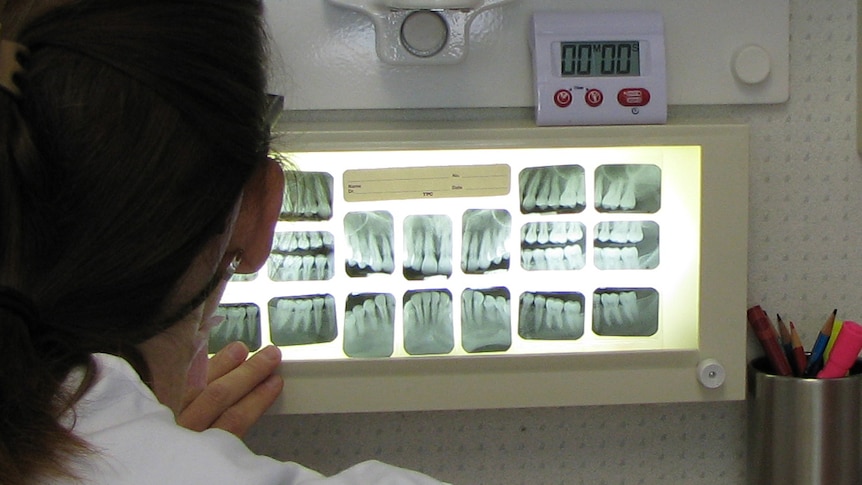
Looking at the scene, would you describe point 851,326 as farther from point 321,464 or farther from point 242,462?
point 242,462

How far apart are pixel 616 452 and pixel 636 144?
464 millimetres

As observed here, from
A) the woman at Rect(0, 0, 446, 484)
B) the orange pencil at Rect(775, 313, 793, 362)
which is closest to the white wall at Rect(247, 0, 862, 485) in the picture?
the orange pencil at Rect(775, 313, 793, 362)

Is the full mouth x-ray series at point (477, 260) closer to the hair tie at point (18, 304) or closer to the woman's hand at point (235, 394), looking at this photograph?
the woman's hand at point (235, 394)

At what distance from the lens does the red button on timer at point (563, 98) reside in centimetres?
119

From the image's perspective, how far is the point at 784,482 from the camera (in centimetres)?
126

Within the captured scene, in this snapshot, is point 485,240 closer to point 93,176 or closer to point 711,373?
point 711,373

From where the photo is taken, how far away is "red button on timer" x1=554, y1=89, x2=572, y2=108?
119cm

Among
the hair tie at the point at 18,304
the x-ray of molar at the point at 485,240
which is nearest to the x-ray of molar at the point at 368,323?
the x-ray of molar at the point at 485,240

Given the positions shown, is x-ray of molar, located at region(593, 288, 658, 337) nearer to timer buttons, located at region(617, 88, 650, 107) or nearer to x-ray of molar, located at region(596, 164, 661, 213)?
x-ray of molar, located at region(596, 164, 661, 213)

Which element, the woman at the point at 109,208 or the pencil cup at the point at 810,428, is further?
the pencil cup at the point at 810,428

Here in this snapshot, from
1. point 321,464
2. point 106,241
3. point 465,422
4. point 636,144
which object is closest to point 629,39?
point 636,144

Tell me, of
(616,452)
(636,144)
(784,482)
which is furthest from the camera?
(616,452)

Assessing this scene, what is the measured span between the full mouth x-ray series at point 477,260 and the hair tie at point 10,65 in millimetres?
627

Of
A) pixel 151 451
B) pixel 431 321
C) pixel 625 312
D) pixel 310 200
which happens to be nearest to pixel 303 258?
pixel 310 200
